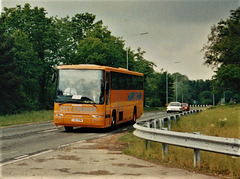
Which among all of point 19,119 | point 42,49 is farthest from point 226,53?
point 19,119

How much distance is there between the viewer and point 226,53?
207 ft

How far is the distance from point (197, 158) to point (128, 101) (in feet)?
47.8

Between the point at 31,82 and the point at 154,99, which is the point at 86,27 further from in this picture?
the point at 154,99

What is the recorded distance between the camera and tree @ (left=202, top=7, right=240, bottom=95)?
57119 millimetres

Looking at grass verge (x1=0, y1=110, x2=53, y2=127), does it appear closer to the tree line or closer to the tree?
the tree line

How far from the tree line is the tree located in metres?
4.07

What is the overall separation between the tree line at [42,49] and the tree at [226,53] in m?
4.07

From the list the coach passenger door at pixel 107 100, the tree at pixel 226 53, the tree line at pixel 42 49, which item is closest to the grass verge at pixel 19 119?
the coach passenger door at pixel 107 100

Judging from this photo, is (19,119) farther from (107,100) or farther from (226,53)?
(226,53)

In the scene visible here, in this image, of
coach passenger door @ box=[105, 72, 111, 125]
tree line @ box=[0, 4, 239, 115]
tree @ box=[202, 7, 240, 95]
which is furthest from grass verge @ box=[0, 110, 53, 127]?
tree @ box=[202, 7, 240, 95]

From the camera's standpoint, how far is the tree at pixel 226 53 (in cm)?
5712

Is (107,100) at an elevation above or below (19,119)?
above

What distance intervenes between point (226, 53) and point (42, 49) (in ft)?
92.1

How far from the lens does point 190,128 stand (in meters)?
19.6
